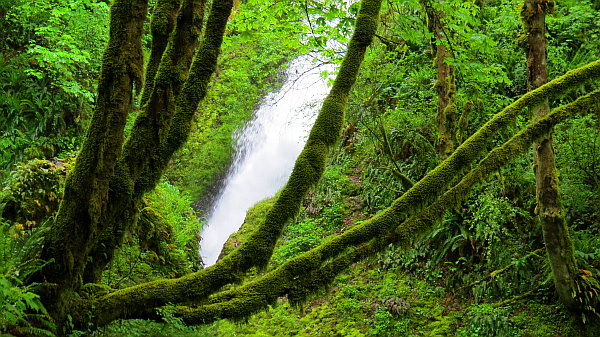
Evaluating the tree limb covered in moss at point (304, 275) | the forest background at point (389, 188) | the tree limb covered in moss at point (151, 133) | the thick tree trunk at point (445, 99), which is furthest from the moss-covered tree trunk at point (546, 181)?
the tree limb covered in moss at point (151, 133)

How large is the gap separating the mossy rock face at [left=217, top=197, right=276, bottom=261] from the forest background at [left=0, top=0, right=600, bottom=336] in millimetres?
1974

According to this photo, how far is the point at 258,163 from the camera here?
18.2 metres

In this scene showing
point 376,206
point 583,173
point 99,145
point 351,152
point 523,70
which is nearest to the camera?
point 99,145

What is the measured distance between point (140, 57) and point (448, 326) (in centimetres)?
652

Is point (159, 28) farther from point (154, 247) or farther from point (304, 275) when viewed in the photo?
point (154, 247)

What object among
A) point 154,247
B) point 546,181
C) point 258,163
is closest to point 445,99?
point 546,181

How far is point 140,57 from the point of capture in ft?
10.8

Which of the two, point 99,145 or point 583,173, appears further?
point 583,173

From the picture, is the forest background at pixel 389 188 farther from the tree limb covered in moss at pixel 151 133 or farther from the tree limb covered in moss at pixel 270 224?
the tree limb covered in moss at pixel 151 133

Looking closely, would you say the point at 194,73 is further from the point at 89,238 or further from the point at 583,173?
the point at 583,173

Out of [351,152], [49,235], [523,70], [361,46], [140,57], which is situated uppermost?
[523,70]

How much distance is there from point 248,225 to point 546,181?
10.1 m

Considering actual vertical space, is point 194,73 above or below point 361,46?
below

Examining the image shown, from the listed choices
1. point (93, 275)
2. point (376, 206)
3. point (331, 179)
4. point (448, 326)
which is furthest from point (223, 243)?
point (93, 275)
